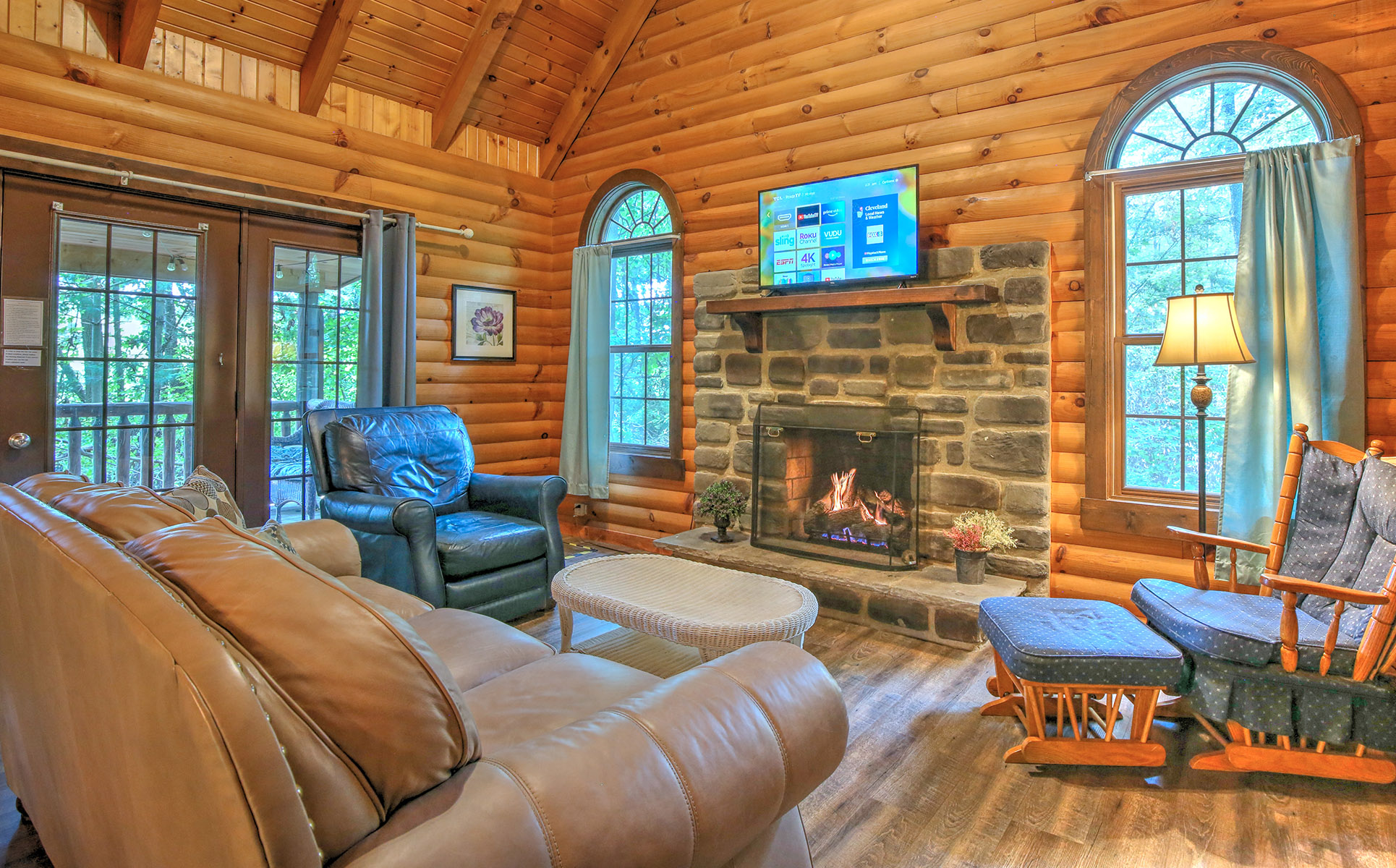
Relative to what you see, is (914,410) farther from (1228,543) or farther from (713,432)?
(1228,543)

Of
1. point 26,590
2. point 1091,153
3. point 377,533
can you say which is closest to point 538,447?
point 377,533

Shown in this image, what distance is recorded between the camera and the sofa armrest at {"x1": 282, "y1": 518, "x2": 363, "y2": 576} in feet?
8.37

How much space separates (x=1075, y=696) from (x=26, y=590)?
282 centimetres

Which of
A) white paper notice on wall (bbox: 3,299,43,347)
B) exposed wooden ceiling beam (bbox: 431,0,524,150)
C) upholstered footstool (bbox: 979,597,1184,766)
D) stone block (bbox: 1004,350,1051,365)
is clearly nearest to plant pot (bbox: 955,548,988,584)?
stone block (bbox: 1004,350,1051,365)

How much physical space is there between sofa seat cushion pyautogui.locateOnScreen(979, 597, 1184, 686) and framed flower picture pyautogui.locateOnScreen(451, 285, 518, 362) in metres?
3.90

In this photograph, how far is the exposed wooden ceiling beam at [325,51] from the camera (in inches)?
160

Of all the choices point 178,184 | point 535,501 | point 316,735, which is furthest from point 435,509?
point 316,735

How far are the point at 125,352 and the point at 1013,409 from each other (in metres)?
4.26

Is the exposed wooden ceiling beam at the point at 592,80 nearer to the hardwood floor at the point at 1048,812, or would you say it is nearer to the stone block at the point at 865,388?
the stone block at the point at 865,388

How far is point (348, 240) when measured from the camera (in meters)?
4.54

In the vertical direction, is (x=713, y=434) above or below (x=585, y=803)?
above

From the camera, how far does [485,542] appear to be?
3.32m

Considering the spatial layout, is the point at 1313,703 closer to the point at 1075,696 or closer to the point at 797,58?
the point at 1075,696

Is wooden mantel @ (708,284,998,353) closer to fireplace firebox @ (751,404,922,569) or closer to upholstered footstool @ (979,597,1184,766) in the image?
fireplace firebox @ (751,404,922,569)
